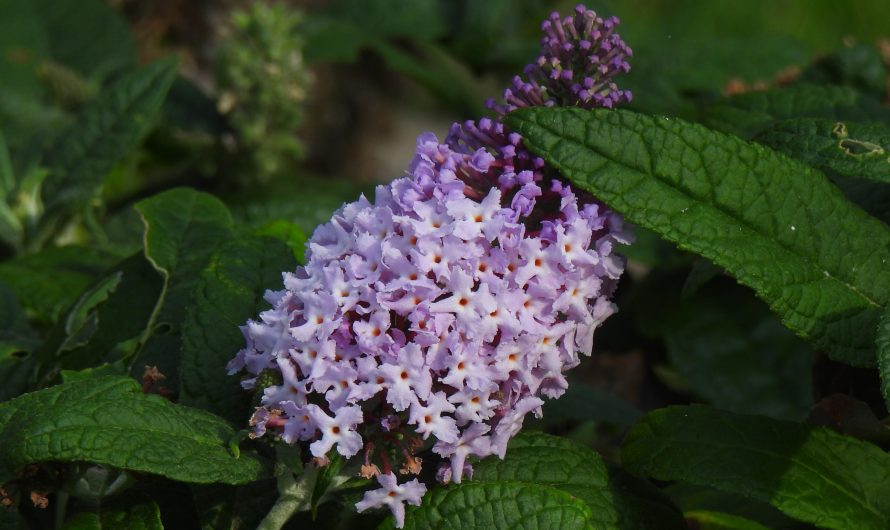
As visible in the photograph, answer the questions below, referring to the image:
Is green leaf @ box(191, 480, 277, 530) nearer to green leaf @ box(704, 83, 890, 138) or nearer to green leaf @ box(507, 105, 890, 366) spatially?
green leaf @ box(507, 105, 890, 366)

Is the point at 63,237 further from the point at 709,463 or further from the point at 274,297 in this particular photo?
the point at 709,463

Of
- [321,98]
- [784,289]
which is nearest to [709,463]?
[784,289]

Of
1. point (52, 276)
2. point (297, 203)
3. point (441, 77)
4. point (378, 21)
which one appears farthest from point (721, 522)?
point (378, 21)

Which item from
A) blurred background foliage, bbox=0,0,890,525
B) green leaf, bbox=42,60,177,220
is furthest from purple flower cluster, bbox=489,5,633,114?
green leaf, bbox=42,60,177,220

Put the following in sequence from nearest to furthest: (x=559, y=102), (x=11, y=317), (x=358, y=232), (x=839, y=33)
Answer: (x=358, y=232), (x=559, y=102), (x=11, y=317), (x=839, y=33)

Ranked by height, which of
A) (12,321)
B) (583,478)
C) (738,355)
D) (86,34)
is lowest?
(583,478)

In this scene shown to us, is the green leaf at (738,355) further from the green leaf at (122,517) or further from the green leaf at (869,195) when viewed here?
the green leaf at (122,517)

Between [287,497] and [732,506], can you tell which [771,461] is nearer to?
[732,506]
